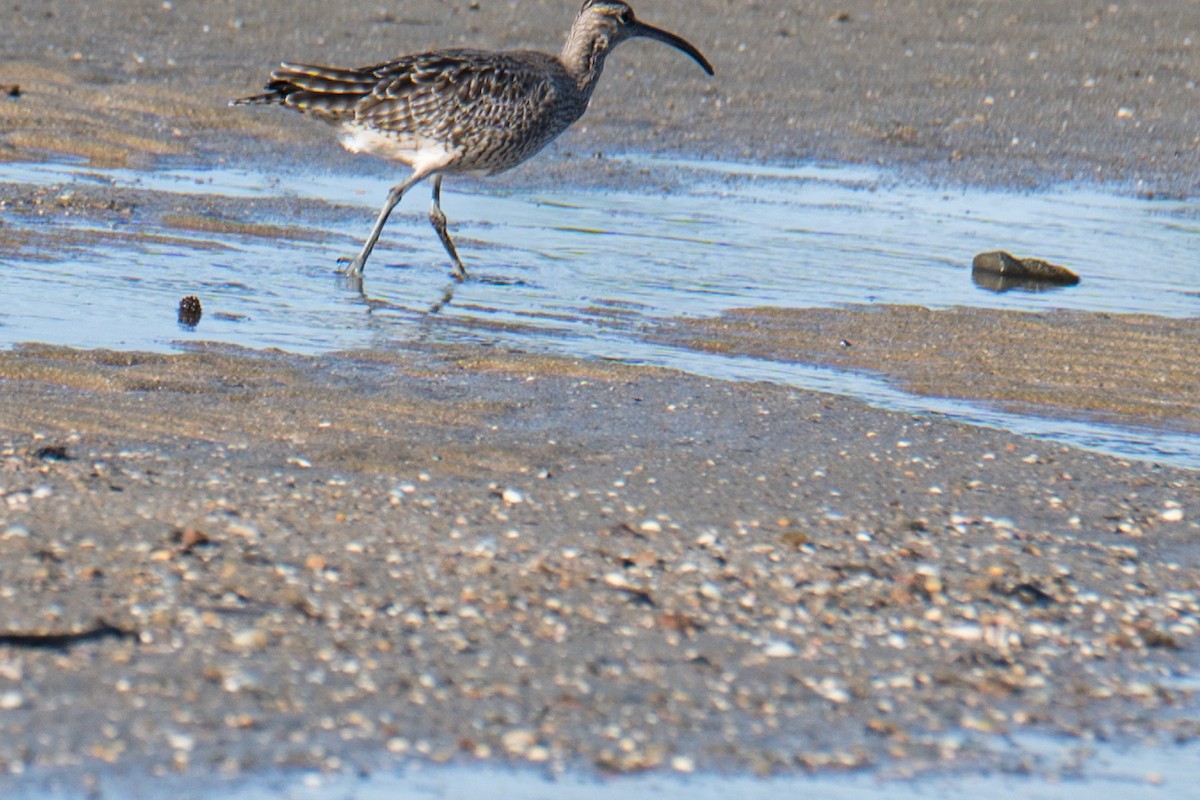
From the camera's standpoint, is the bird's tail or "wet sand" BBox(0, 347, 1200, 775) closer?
"wet sand" BBox(0, 347, 1200, 775)

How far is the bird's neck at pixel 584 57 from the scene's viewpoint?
11930 mm

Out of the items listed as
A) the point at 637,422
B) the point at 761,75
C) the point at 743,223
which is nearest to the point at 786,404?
the point at 637,422

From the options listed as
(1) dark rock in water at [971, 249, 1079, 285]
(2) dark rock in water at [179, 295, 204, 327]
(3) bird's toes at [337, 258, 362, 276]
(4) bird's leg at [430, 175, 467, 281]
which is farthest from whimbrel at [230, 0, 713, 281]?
(1) dark rock in water at [971, 249, 1079, 285]

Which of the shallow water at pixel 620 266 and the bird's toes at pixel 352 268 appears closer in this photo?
the shallow water at pixel 620 266

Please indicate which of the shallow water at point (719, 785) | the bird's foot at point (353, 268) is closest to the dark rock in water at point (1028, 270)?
the bird's foot at point (353, 268)

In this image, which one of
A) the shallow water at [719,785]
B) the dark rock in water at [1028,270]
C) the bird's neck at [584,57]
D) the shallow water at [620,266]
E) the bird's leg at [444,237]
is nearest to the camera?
the shallow water at [719,785]

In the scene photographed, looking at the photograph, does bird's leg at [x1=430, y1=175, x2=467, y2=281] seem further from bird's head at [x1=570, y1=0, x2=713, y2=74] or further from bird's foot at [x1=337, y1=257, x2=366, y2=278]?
bird's head at [x1=570, y1=0, x2=713, y2=74]

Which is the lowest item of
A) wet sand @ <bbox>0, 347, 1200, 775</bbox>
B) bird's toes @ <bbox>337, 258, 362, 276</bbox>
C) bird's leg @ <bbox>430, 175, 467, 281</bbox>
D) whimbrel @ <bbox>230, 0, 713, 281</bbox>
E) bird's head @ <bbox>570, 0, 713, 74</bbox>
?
wet sand @ <bbox>0, 347, 1200, 775</bbox>

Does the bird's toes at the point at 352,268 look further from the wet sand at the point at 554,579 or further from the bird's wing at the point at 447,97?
the wet sand at the point at 554,579

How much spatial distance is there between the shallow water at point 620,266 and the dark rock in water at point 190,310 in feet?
0.18

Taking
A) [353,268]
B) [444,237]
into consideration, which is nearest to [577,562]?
[353,268]

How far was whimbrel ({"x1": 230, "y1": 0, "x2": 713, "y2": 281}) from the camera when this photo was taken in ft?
36.3

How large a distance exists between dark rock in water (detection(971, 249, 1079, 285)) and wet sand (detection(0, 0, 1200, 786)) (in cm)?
111

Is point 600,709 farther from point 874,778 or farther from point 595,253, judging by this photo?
point 595,253
